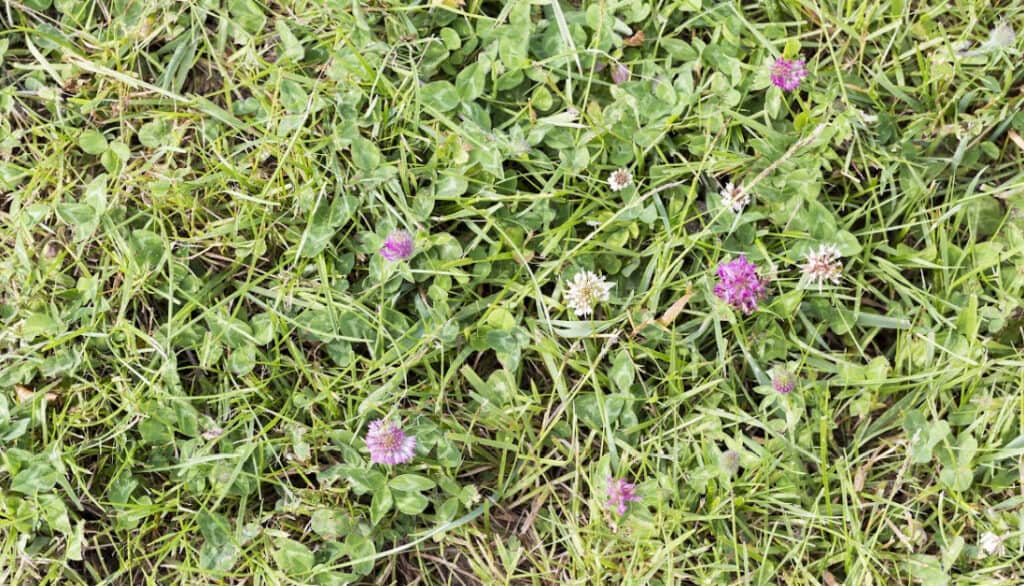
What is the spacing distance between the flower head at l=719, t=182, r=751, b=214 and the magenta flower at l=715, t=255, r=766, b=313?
15 cm

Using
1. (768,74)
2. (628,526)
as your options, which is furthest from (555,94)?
(628,526)

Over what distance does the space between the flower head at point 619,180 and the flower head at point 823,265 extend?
496mm

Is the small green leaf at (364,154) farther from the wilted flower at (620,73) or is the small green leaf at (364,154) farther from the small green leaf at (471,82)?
the wilted flower at (620,73)

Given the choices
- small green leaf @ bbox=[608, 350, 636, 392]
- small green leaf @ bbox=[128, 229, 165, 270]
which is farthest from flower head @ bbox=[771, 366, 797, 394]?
small green leaf @ bbox=[128, 229, 165, 270]

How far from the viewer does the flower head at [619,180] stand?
2.44 metres

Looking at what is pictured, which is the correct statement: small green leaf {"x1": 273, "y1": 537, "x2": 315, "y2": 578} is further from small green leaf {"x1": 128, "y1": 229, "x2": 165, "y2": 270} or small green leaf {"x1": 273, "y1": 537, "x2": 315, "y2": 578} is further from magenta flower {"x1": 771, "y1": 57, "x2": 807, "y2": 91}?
magenta flower {"x1": 771, "y1": 57, "x2": 807, "y2": 91}

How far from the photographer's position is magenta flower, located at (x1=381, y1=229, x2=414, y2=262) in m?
2.40

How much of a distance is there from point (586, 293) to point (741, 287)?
0.39 metres

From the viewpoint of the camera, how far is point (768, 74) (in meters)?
2.47

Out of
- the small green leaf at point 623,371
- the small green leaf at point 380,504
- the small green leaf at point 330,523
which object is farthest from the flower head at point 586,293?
the small green leaf at point 330,523

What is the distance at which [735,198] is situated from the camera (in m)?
2.39

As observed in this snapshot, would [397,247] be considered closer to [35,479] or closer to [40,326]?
[40,326]

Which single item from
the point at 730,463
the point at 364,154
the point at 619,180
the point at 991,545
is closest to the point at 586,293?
the point at 619,180

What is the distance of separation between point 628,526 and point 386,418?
2.18 feet
